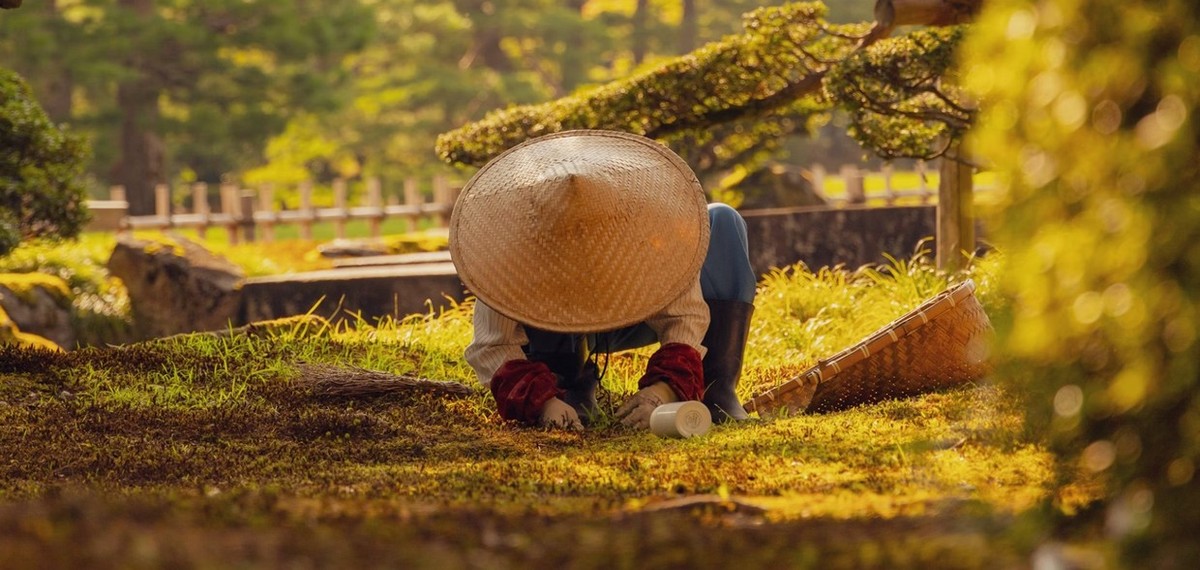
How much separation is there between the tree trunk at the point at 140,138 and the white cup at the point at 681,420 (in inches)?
737

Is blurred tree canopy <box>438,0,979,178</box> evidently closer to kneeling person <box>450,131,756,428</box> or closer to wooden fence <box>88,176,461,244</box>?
kneeling person <box>450,131,756,428</box>

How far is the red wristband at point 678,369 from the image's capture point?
4723 mm

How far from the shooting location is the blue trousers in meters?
5.04

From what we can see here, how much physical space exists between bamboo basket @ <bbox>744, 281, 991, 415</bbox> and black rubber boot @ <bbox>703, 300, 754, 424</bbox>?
0.29m

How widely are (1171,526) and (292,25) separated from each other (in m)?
19.9

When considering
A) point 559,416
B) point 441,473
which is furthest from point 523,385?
point 441,473

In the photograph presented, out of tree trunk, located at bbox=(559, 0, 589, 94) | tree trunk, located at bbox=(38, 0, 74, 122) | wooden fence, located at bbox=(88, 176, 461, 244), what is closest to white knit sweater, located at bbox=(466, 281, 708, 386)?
wooden fence, located at bbox=(88, 176, 461, 244)

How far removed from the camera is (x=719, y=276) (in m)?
5.04

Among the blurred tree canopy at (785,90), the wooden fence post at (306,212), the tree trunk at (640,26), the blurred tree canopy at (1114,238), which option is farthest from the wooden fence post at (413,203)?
the blurred tree canopy at (1114,238)

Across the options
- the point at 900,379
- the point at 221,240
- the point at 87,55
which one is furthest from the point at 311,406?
the point at 221,240

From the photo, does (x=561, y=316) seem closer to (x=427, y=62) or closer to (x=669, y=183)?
(x=669, y=183)

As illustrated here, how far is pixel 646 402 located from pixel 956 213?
15.4 ft

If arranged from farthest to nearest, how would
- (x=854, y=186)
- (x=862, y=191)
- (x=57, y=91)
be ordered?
(x=57, y=91) < (x=862, y=191) < (x=854, y=186)

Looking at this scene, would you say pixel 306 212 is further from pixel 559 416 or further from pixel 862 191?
pixel 559 416
